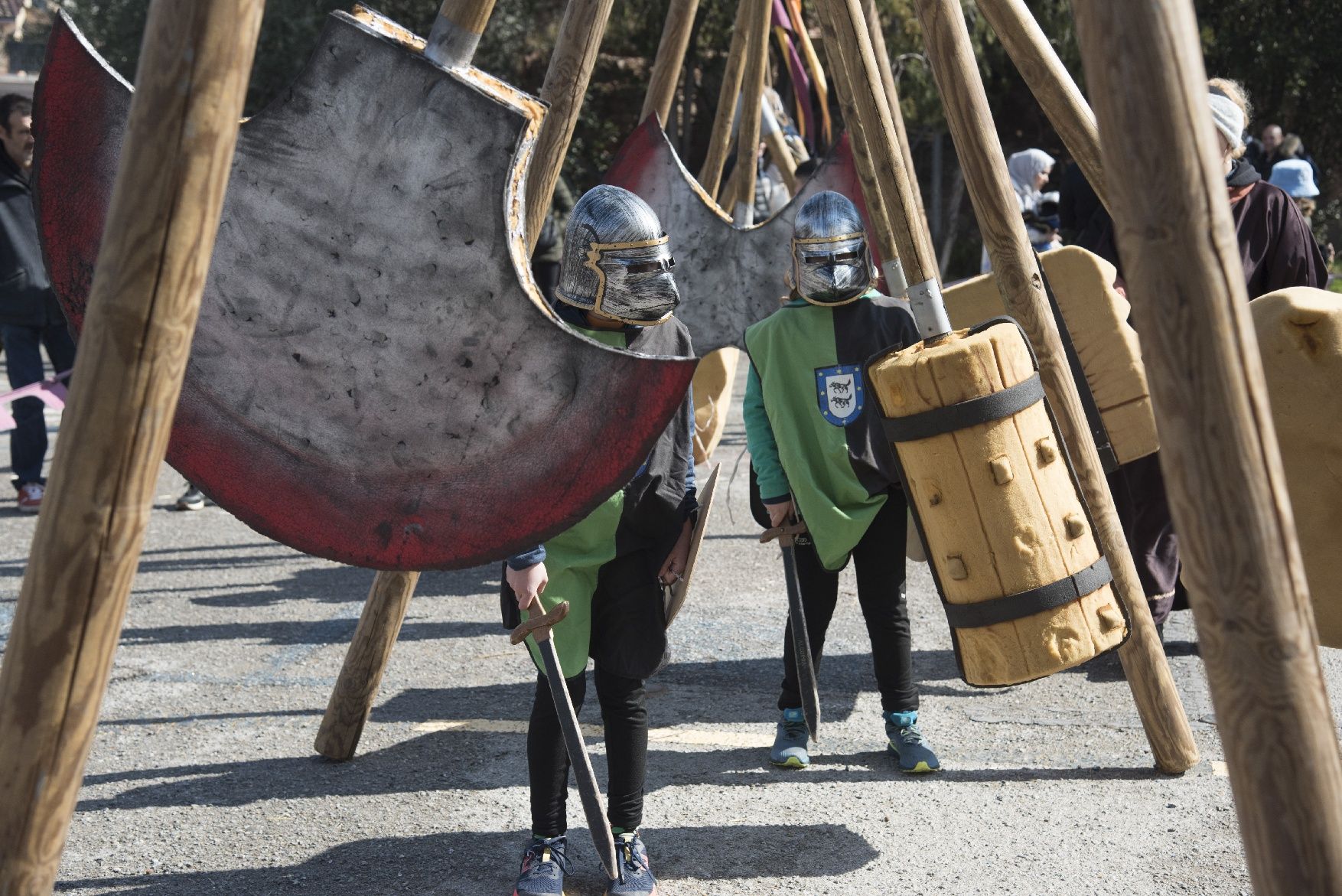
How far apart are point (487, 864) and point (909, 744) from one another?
1168mm

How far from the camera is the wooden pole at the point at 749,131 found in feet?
21.2

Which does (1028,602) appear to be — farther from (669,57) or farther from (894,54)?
(894,54)

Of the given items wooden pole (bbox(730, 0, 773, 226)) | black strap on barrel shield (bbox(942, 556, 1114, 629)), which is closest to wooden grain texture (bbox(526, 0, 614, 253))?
black strap on barrel shield (bbox(942, 556, 1114, 629))

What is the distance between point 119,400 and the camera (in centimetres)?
182

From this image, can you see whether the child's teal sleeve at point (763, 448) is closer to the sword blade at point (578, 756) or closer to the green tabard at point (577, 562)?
the green tabard at point (577, 562)

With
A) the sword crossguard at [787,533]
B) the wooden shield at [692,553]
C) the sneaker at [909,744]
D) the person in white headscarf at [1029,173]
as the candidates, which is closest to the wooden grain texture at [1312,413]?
the sneaker at [909,744]

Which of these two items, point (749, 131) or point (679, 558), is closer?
point (679, 558)

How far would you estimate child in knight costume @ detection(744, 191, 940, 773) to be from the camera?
3758 millimetres

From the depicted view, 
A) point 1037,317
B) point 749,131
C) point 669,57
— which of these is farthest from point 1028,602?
point 749,131

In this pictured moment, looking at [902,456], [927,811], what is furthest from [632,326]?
[927,811]

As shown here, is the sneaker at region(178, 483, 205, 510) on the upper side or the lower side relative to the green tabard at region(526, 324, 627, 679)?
lower

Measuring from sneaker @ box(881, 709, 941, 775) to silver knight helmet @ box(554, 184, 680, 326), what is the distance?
1389mm

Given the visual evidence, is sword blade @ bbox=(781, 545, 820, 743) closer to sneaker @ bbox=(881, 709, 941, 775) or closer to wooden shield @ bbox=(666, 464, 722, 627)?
sneaker @ bbox=(881, 709, 941, 775)

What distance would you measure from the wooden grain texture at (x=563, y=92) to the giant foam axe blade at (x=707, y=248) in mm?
1657
